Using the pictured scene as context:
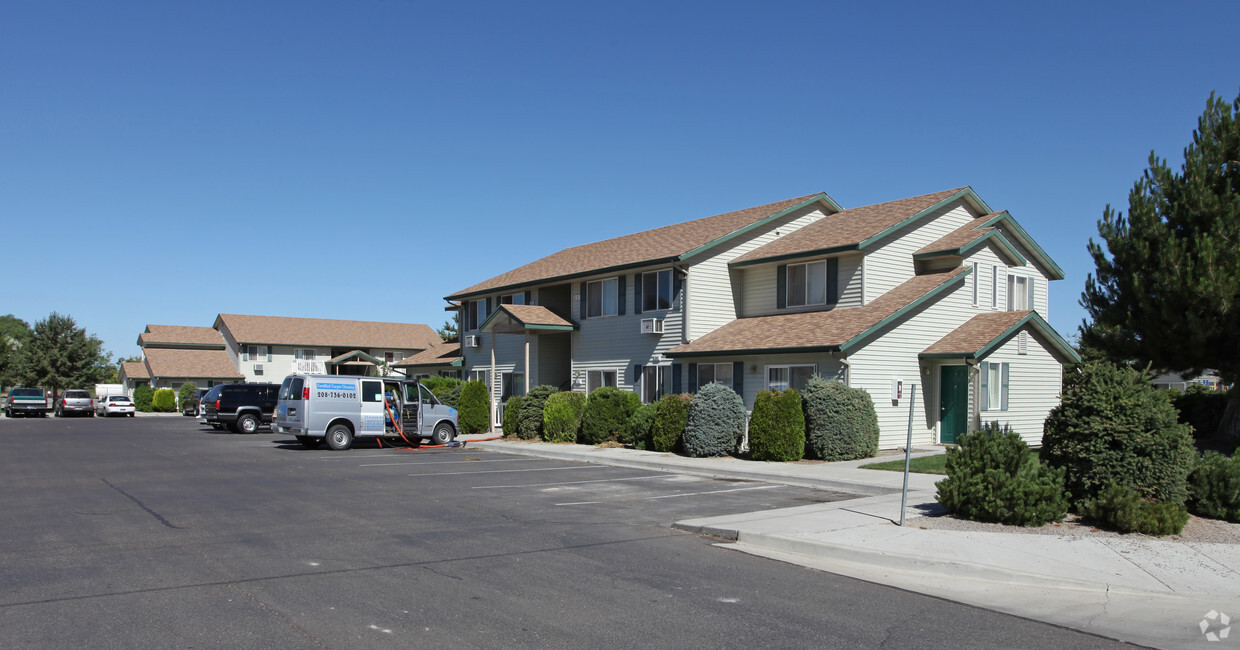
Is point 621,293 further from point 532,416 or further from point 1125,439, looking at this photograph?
point 1125,439

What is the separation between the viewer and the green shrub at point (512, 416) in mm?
29250

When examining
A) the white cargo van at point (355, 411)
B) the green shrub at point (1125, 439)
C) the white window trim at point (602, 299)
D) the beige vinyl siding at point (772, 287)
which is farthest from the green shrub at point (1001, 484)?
the white window trim at point (602, 299)

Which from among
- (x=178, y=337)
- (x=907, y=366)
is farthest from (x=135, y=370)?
(x=907, y=366)

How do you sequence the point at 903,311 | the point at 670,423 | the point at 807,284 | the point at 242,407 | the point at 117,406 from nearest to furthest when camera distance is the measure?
1. the point at 903,311
2. the point at 670,423
3. the point at 807,284
4. the point at 242,407
5. the point at 117,406

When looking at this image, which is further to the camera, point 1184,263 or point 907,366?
point 907,366

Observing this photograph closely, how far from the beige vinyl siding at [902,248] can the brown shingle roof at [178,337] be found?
207ft

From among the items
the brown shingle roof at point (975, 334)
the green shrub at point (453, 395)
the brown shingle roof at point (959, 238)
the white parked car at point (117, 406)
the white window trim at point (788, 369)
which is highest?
the brown shingle roof at point (959, 238)

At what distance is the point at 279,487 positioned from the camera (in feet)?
50.8

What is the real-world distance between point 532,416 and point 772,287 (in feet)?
28.5

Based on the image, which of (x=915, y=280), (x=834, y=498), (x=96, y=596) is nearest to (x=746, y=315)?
(x=915, y=280)

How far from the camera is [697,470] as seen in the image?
19.4 meters

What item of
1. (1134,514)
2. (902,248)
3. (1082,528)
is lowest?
(1082,528)

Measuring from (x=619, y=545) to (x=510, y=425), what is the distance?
19.4m

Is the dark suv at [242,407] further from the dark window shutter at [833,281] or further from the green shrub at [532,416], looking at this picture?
the dark window shutter at [833,281]
